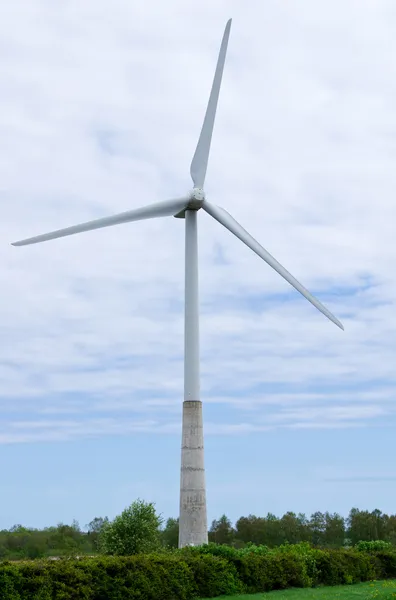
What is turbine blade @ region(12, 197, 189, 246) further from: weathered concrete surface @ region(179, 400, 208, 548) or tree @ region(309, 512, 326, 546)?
tree @ region(309, 512, 326, 546)

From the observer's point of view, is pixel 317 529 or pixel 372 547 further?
pixel 317 529

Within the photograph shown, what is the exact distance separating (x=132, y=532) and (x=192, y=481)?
8.32m

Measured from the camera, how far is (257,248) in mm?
39812

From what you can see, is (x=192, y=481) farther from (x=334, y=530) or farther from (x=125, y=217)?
(x=334, y=530)

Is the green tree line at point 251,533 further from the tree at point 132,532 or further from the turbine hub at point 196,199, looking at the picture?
the turbine hub at point 196,199

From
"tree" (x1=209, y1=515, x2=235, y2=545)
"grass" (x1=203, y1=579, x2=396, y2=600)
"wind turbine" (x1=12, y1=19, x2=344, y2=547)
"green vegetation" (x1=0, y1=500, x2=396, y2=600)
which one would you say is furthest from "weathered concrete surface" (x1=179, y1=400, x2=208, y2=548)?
"tree" (x1=209, y1=515, x2=235, y2=545)

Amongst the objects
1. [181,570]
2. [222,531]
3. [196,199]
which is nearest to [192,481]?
[181,570]

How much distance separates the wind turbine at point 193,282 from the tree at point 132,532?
693 cm

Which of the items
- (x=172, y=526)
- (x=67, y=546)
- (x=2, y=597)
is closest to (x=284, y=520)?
(x=172, y=526)

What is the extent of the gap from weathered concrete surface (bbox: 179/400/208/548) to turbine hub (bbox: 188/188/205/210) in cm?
1022

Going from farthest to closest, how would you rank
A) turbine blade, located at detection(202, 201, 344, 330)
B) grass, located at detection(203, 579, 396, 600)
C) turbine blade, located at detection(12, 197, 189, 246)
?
turbine blade, located at detection(202, 201, 344, 330) < turbine blade, located at detection(12, 197, 189, 246) < grass, located at detection(203, 579, 396, 600)

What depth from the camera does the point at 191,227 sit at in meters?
40.2

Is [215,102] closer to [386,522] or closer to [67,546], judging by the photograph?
[67,546]

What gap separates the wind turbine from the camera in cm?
3650
